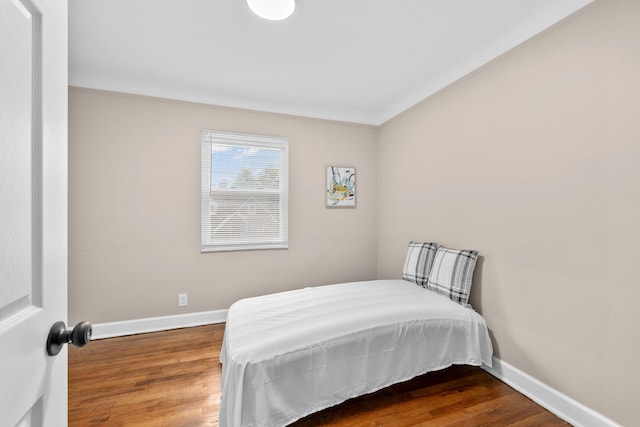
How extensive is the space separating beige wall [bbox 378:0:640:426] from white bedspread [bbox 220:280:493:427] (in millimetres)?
433

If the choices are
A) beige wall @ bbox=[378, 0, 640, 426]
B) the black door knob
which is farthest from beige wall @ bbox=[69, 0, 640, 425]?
the black door knob

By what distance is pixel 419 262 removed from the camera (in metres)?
2.74

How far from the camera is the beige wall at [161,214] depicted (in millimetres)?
2703

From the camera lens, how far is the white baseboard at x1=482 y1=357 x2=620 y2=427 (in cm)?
158

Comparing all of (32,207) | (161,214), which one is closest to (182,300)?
(161,214)

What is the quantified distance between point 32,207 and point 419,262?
2.74 meters

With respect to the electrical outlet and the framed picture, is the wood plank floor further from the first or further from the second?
the framed picture

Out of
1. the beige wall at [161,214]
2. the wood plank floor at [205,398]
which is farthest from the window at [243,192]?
the wood plank floor at [205,398]

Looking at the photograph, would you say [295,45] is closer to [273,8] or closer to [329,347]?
[273,8]

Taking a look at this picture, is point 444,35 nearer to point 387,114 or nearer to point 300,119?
point 387,114

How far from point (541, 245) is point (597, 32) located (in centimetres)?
132

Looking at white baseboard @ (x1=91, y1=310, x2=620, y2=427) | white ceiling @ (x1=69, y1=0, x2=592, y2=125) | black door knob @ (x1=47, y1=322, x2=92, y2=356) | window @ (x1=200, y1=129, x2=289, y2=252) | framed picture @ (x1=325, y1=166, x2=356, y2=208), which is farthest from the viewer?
framed picture @ (x1=325, y1=166, x2=356, y2=208)

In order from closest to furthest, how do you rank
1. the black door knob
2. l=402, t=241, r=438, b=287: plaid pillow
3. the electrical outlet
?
1. the black door knob
2. l=402, t=241, r=438, b=287: plaid pillow
3. the electrical outlet

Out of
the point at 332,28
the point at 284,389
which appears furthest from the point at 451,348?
the point at 332,28
